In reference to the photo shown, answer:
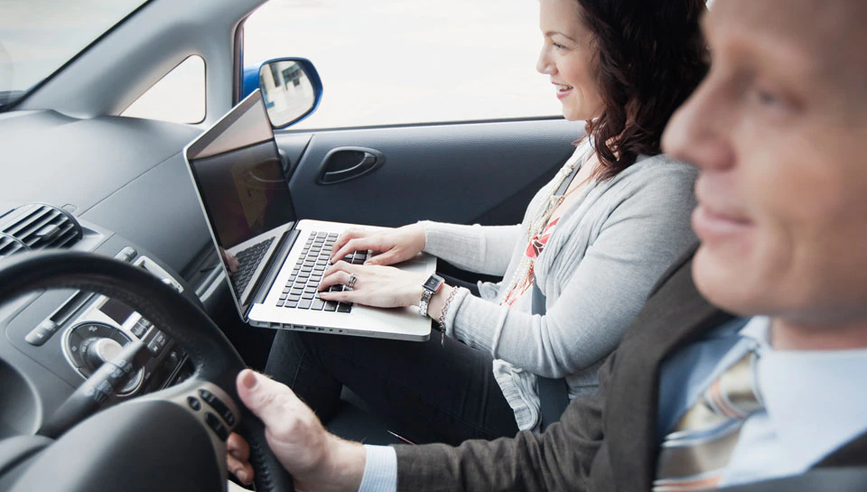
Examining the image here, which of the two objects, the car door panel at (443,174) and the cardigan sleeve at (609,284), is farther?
the car door panel at (443,174)

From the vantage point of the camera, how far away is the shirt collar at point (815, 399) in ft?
1.68

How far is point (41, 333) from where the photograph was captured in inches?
35.7

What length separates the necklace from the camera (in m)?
1.33

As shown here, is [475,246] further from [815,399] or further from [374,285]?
[815,399]

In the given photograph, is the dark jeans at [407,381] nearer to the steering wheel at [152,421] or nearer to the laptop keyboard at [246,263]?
the laptop keyboard at [246,263]

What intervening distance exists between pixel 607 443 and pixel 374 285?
656 mm

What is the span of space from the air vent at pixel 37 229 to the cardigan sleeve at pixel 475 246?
788 millimetres

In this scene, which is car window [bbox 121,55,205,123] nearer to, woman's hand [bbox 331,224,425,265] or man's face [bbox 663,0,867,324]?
woman's hand [bbox 331,224,425,265]

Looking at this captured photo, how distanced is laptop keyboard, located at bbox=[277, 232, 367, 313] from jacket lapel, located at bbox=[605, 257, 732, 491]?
2.23ft

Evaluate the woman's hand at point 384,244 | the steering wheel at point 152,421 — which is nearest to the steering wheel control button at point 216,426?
the steering wheel at point 152,421

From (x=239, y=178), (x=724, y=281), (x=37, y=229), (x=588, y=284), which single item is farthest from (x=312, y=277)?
(x=724, y=281)

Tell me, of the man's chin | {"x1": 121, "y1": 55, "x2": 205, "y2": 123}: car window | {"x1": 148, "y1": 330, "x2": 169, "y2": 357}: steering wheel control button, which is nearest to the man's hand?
{"x1": 148, "y1": 330, "x2": 169, "y2": 357}: steering wheel control button

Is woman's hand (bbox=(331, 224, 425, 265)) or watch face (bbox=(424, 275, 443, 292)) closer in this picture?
watch face (bbox=(424, 275, 443, 292))

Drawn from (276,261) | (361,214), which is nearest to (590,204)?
(276,261)
